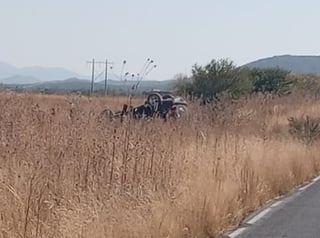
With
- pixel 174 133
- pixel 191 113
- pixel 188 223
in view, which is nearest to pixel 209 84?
pixel 191 113

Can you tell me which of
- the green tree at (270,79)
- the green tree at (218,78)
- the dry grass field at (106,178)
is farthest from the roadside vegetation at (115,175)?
the green tree at (270,79)

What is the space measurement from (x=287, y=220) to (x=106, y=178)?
3.69 metres

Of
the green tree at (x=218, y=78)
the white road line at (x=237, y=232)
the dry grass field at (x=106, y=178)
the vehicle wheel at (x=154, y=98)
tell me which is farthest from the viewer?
the green tree at (x=218, y=78)

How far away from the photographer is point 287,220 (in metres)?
14.8

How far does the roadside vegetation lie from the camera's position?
10195 mm

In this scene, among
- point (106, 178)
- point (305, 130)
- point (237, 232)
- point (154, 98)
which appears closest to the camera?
point (106, 178)

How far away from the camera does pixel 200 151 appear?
706 inches

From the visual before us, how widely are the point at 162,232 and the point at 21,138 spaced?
81.8 inches

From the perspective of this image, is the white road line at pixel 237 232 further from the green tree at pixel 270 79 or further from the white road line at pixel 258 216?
the green tree at pixel 270 79

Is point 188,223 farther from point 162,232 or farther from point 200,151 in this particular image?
point 200,151

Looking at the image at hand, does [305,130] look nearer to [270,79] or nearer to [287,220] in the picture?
[287,220]

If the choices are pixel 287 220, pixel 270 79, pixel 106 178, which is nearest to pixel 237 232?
pixel 287 220

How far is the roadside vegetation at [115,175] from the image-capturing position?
10.2m

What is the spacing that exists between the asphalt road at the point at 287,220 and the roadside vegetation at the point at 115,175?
30cm
